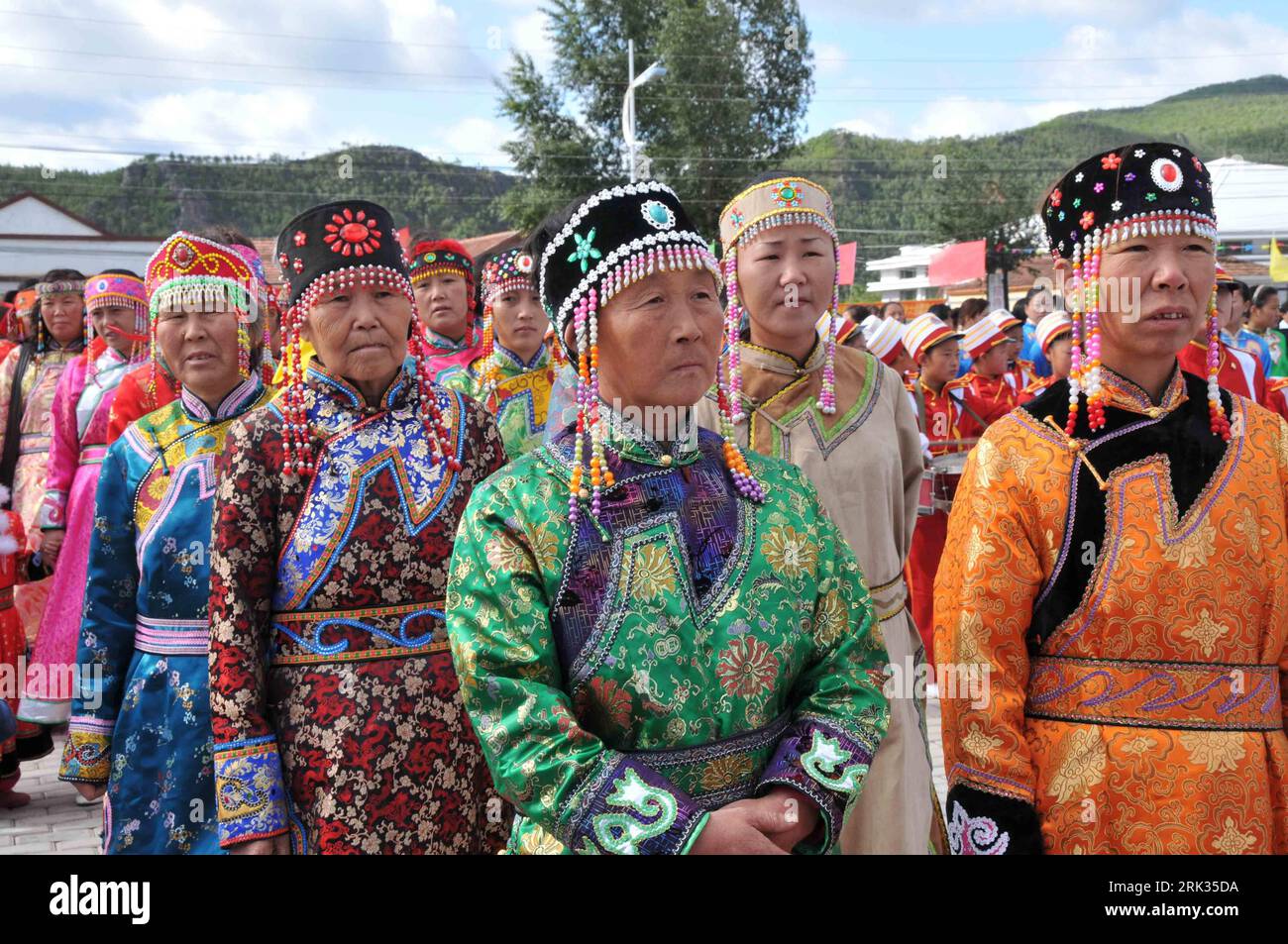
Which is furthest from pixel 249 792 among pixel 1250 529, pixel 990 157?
pixel 990 157

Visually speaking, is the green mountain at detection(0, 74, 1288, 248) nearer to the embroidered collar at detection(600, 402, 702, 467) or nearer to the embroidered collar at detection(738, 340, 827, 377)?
the embroidered collar at detection(738, 340, 827, 377)

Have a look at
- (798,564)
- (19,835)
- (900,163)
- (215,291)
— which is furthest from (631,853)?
(900,163)

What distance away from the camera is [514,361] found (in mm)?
5699

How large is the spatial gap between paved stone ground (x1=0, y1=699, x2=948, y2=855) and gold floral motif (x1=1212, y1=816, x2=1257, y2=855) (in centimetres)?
267

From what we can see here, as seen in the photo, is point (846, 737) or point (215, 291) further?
point (215, 291)

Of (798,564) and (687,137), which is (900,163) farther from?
(798,564)

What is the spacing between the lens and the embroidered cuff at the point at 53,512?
19.7 ft

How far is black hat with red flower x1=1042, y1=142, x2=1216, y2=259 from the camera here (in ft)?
8.42

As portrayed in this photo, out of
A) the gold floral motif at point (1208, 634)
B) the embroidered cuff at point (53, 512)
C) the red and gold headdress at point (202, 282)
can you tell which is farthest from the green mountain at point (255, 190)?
the gold floral motif at point (1208, 634)

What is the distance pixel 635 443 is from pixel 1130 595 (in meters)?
1.11

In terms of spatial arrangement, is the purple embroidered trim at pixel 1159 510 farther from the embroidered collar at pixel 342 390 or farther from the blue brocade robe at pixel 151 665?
the blue brocade robe at pixel 151 665

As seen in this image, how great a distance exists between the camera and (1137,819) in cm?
246

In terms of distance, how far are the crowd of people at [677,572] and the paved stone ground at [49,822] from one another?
6.85 feet

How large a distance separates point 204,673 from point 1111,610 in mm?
2364
